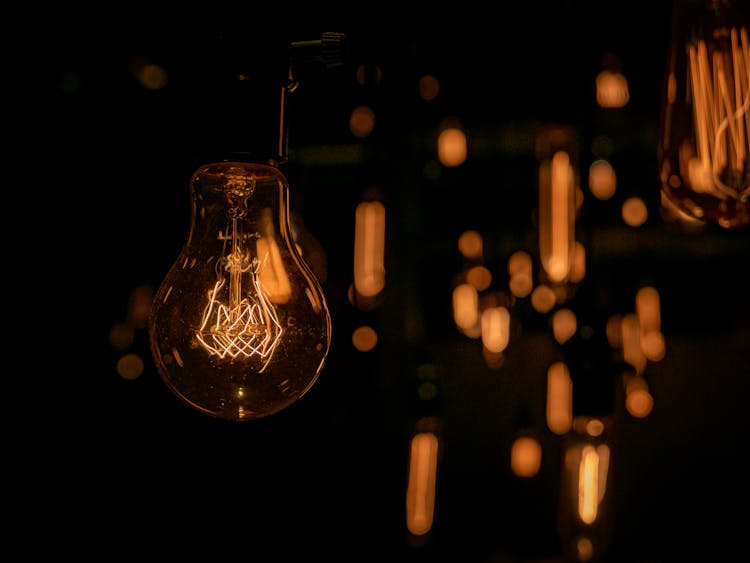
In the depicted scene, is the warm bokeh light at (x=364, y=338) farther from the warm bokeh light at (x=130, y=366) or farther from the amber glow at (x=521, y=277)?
the warm bokeh light at (x=130, y=366)

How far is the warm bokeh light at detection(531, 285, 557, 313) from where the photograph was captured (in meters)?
3.72

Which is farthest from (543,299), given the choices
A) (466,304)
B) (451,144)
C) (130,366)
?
(130,366)

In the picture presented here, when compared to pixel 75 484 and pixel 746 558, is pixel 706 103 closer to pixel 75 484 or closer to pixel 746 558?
pixel 75 484

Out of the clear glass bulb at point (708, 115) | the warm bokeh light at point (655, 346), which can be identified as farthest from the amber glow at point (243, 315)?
the warm bokeh light at point (655, 346)

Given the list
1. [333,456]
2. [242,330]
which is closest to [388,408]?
[333,456]

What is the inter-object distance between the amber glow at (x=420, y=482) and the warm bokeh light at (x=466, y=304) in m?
0.60

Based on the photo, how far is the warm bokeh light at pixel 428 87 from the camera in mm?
3591

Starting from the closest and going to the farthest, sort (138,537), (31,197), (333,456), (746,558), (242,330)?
(242,330) < (31,197) < (138,537) < (333,456) < (746,558)

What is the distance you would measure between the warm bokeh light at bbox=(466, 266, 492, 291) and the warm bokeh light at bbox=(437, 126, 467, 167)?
623mm

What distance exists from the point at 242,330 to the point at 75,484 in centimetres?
168

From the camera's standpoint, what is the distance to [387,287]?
3.77 metres

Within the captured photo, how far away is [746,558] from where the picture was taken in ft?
14.2

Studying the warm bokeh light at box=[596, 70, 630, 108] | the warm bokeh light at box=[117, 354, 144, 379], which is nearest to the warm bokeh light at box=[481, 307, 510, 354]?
the warm bokeh light at box=[596, 70, 630, 108]

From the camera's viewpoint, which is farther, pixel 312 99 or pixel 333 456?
pixel 333 456
